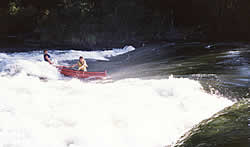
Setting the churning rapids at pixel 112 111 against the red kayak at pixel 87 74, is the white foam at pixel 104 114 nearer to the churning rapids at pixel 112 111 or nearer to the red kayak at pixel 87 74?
the churning rapids at pixel 112 111

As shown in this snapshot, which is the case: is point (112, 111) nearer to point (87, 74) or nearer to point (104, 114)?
point (104, 114)

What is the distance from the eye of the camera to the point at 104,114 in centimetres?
675

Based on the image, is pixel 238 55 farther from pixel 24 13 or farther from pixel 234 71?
pixel 24 13

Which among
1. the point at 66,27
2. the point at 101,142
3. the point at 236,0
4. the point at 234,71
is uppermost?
the point at 236,0

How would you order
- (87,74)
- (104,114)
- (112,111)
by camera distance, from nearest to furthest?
(104,114) → (112,111) → (87,74)

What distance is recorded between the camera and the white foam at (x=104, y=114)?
5.72 meters

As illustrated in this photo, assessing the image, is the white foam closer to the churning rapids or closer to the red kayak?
the churning rapids

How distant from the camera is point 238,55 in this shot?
14.6 meters

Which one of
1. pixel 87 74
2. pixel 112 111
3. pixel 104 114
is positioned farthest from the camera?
pixel 87 74

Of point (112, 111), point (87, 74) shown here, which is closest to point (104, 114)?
point (112, 111)

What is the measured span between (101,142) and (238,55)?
11192 mm

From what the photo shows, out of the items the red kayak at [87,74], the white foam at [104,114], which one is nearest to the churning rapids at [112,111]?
the white foam at [104,114]

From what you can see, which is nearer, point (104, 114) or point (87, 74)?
point (104, 114)

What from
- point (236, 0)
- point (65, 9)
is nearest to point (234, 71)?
point (236, 0)
